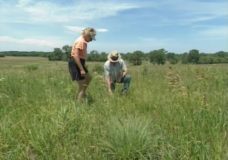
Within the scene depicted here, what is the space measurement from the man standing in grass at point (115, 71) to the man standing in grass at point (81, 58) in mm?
731

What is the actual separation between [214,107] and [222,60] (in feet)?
153

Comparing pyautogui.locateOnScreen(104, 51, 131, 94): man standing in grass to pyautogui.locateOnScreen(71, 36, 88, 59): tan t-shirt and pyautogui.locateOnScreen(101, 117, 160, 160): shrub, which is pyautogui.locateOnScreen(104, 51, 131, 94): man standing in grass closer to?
pyautogui.locateOnScreen(71, 36, 88, 59): tan t-shirt

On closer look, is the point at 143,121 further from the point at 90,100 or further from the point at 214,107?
the point at 90,100

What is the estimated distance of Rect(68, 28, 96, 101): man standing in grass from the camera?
8.83 m

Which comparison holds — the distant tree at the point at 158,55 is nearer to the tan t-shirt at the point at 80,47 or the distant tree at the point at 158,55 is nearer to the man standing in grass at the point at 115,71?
the man standing in grass at the point at 115,71

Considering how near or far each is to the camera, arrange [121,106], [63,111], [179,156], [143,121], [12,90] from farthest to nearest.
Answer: [12,90], [121,106], [63,111], [143,121], [179,156]

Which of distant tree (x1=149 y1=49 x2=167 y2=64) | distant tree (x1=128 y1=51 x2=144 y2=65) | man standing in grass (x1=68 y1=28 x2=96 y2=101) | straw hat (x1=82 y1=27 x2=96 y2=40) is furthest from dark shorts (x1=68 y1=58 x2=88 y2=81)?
distant tree (x1=149 y1=49 x2=167 y2=64)

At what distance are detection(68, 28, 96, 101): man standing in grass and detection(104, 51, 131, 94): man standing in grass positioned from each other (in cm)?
73

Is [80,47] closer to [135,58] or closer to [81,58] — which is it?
[81,58]

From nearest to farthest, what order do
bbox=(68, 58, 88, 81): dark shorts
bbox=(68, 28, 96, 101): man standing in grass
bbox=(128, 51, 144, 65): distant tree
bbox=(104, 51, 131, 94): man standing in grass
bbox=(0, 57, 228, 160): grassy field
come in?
bbox=(0, 57, 228, 160): grassy field → bbox=(68, 28, 96, 101): man standing in grass → bbox=(68, 58, 88, 81): dark shorts → bbox=(104, 51, 131, 94): man standing in grass → bbox=(128, 51, 144, 65): distant tree

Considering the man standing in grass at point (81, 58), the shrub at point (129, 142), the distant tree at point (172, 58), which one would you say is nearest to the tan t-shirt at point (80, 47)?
the man standing in grass at point (81, 58)

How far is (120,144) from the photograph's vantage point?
14.8 ft

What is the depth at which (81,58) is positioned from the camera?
8.96 meters

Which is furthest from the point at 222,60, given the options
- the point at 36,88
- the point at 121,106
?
the point at 121,106
